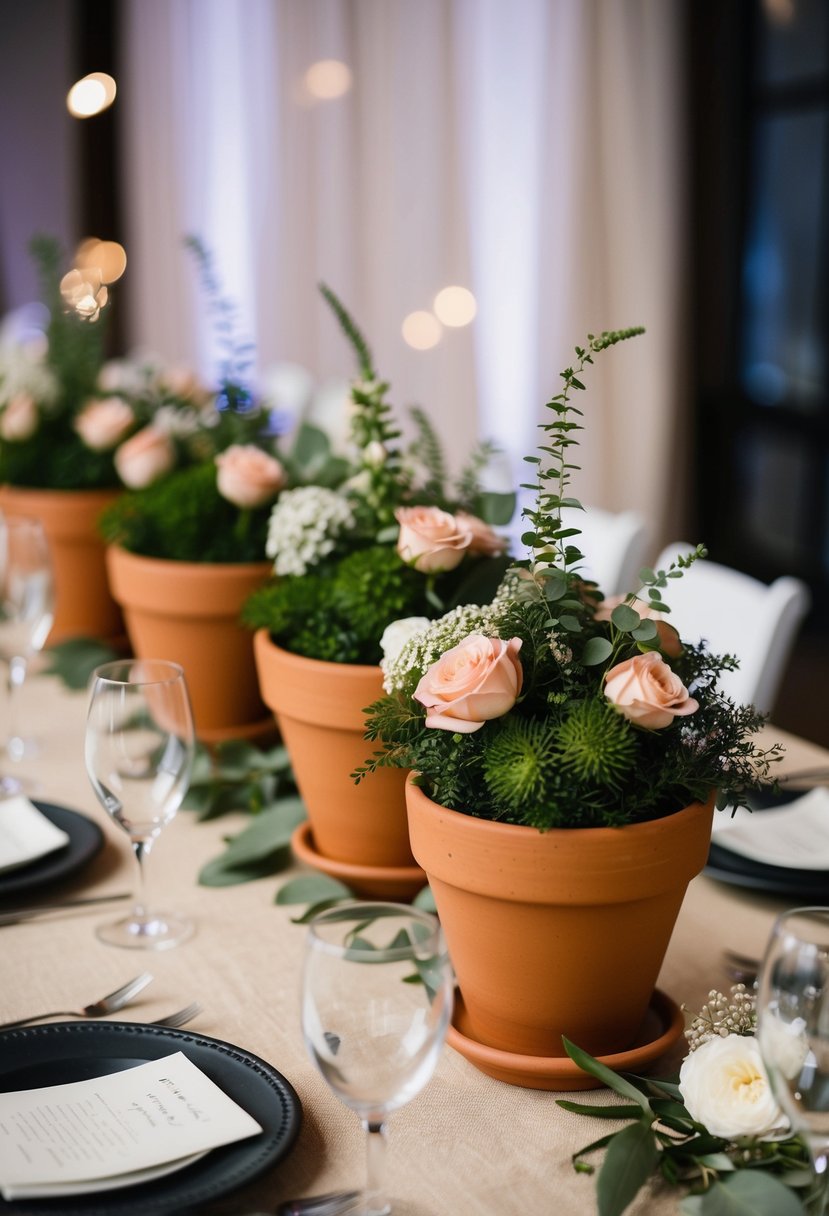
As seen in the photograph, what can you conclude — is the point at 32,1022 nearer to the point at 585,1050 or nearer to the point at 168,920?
the point at 168,920

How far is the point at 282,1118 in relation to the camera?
31.8 inches

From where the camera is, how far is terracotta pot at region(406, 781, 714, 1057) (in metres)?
0.83

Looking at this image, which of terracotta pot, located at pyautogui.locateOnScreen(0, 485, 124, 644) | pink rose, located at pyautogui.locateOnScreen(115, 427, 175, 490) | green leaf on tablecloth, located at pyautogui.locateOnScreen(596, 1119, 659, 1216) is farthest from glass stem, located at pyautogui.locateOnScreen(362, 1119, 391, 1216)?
terracotta pot, located at pyautogui.locateOnScreen(0, 485, 124, 644)

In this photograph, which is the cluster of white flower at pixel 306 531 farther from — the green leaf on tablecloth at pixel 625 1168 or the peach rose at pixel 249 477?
the green leaf on tablecloth at pixel 625 1168

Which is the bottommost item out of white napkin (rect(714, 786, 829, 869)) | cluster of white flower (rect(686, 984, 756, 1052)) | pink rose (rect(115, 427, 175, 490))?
white napkin (rect(714, 786, 829, 869))

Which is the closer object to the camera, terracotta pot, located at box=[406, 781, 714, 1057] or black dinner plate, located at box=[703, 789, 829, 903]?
terracotta pot, located at box=[406, 781, 714, 1057]

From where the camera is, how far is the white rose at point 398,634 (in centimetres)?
101

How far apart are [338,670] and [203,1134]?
Result: 426 millimetres

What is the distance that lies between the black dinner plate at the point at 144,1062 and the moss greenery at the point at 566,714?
0.72 ft

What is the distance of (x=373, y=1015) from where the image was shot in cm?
69

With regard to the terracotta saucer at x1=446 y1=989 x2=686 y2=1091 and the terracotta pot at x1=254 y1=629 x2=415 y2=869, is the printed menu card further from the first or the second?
the terracotta pot at x1=254 y1=629 x2=415 y2=869

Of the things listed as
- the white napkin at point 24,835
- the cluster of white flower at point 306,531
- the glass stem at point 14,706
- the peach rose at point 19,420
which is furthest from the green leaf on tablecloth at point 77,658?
the cluster of white flower at point 306,531

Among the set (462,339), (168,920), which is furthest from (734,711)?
(462,339)

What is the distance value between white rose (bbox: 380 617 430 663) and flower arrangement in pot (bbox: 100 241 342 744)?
1.44ft
